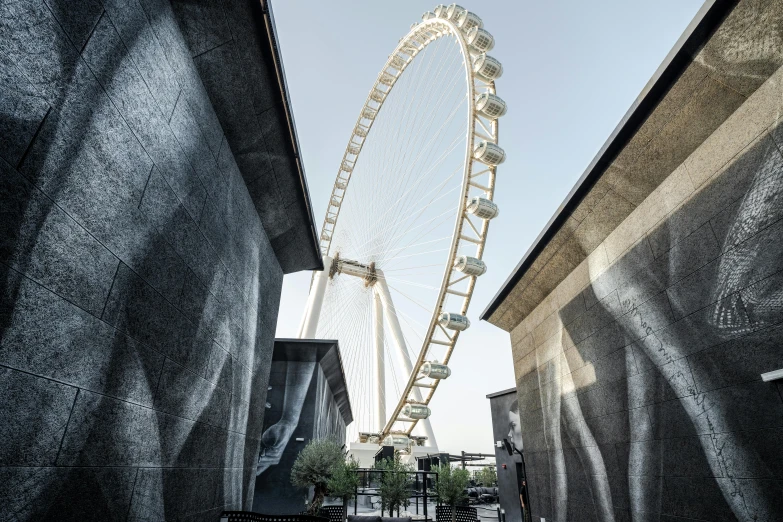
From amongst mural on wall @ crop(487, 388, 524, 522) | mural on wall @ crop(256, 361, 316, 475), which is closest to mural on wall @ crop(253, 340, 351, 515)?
mural on wall @ crop(256, 361, 316, 475)

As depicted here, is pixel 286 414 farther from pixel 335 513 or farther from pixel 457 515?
pixel 457 515

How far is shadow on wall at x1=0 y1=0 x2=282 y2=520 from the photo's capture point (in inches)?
92.0

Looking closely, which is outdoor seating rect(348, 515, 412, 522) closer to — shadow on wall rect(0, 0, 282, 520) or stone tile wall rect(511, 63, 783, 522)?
stone tile wall rect(511, 63, 783, 522)

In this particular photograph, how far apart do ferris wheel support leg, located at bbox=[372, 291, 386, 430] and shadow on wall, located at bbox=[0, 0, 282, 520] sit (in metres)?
18.9

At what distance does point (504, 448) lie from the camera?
54.3 feet

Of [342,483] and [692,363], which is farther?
[342,483]

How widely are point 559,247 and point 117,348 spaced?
7380mm

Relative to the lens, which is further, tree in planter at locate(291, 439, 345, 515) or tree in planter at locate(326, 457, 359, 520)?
tree in planter at locate(326, 457, 359, 520)

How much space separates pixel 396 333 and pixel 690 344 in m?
19.3

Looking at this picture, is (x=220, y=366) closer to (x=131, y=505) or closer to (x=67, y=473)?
(x=131, y=505)

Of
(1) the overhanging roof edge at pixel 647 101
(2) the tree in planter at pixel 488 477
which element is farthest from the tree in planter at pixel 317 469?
(2) the tree in planter at pixel 488 477

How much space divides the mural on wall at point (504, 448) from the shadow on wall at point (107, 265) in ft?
41.5

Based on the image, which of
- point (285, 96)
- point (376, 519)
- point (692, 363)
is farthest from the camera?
point (376, 519)

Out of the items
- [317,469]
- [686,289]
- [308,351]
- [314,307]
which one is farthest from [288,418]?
[686,289]
